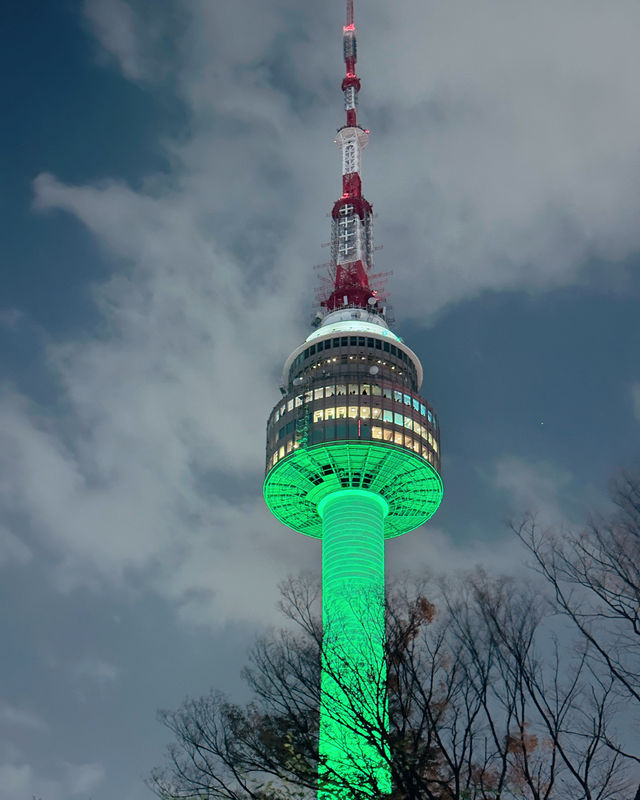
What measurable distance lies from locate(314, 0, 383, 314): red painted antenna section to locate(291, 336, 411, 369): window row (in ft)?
28.2

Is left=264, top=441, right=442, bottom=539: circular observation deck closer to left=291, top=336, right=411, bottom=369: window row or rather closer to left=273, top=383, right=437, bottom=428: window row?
left=273, top=383, right=437, bottom=428: window row

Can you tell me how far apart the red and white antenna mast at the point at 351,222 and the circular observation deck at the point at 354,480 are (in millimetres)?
22501

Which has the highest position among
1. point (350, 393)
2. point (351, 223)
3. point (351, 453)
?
point (351, 223)

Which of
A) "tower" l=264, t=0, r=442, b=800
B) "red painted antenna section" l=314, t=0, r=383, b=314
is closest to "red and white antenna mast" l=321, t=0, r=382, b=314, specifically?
"red painted antenna section" l=314, t=0, r=383, b=314

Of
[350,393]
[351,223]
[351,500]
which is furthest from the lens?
[351,223]

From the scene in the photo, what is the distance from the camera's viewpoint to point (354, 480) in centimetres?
7069

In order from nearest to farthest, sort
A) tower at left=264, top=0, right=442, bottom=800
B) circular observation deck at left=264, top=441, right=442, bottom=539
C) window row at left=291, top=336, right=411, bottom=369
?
tower at left=264, top=0, right=442, bottom=800
circular observation deck at left=264, top=441, right=442, bottom=539
window row at left=291, top=336, right=411, bottom=369

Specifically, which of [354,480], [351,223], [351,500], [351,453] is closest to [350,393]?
[351,453]

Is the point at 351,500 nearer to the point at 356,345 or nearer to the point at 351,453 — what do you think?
the point at 351,453

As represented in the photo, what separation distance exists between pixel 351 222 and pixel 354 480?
35618mm

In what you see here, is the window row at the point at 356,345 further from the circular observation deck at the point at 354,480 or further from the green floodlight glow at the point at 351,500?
the green floodlight glow at the point at 351,500

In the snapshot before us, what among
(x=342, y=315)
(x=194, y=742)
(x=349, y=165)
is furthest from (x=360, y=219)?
(x=194, y=742)

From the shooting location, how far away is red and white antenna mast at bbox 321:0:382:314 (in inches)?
3479

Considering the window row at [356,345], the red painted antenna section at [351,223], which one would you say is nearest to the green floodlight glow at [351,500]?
the window row at [356,345]
